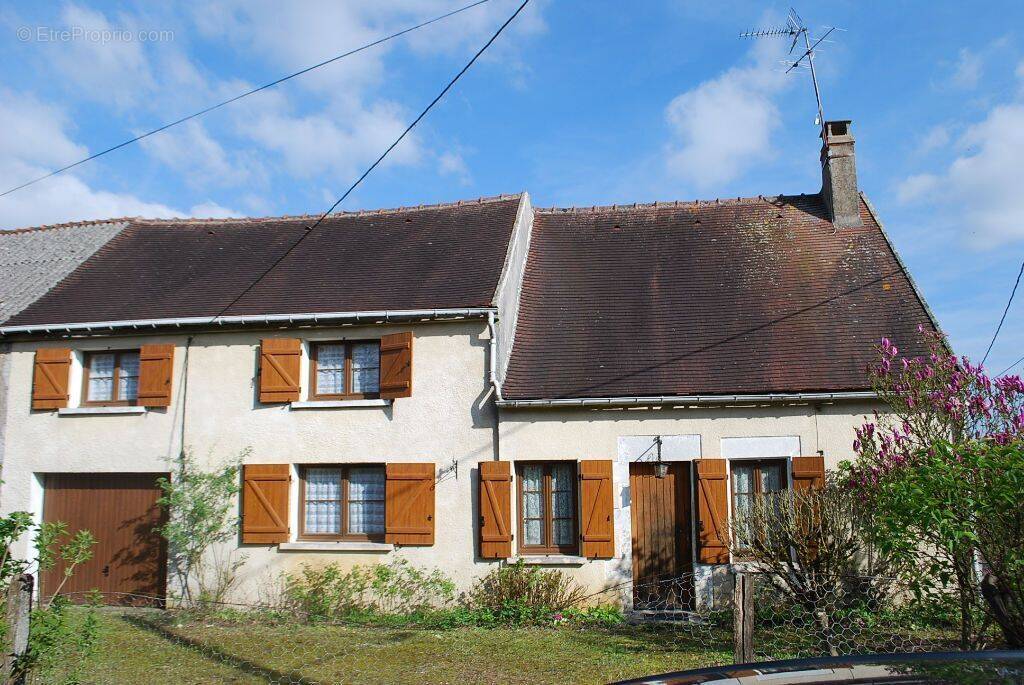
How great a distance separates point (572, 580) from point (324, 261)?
22.3 ft

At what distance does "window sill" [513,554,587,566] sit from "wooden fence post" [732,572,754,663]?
461 cm

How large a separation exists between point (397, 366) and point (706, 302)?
4944mm

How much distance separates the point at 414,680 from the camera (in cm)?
703

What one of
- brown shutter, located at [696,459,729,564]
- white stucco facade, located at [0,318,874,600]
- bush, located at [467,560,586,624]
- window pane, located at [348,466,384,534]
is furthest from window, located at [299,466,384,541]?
brown shutter, located at [696,459,729,564]

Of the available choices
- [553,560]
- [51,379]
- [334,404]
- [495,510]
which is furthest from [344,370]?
[51,379]

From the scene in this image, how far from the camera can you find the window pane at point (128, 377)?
1162 cm

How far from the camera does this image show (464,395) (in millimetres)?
10484

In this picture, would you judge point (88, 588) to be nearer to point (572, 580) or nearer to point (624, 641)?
point (572, 580)

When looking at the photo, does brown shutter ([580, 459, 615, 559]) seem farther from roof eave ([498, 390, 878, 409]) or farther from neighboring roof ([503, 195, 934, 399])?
neighboring roof ([503, 195, 934, 399])

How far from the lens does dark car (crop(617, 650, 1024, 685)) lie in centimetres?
237

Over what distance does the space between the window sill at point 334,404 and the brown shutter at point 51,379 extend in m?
3.63

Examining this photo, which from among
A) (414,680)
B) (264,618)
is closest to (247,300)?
(264,618)

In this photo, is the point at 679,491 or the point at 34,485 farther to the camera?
the point at 34,485

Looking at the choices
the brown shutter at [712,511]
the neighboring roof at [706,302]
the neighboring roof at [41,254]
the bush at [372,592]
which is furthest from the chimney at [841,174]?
the neighboring roof at [41,254]
